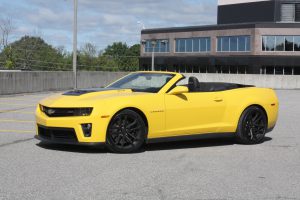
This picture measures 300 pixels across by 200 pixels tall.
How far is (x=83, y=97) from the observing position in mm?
8477

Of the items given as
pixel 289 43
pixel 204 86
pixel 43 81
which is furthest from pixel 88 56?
pixel 204 86

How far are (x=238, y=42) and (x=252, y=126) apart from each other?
56253 millimetres

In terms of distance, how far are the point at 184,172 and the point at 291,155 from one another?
2.44 m

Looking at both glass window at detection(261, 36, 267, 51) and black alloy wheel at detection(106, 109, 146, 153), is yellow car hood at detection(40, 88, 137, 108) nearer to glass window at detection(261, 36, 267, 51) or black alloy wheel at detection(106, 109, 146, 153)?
black alloy wheel at detection(106, 109, 146, 153)

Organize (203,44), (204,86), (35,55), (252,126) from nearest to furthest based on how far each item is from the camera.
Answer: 1. (252,126)
2. (204,86)
3. (35,55)
4. (203,44)

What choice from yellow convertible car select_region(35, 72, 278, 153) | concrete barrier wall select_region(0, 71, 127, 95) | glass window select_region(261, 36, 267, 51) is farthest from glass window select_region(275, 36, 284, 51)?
yellow convertible car select_region(35, 72, 278, 153)

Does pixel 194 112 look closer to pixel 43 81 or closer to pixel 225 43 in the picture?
pixel 43 81

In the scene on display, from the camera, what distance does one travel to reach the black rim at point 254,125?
985cm

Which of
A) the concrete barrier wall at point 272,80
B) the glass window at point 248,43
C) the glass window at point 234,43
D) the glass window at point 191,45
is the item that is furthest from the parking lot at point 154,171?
the glass window at point 191,45

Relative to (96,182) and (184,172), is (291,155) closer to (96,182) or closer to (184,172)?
(184,172)

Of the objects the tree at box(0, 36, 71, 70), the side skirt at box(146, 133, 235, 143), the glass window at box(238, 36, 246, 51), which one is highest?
the glass window at box(238, 36, 246, 51)

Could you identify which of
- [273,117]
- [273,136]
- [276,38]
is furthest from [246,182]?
[276,38]

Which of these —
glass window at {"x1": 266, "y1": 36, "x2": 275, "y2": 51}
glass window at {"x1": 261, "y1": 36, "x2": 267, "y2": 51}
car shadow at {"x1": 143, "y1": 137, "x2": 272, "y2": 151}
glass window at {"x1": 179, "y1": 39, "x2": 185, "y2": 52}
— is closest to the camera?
car shadow at {"x1": 143, "y1": 137, "x2": 272, "y2": 151}

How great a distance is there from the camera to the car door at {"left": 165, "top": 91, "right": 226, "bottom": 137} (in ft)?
29.3
